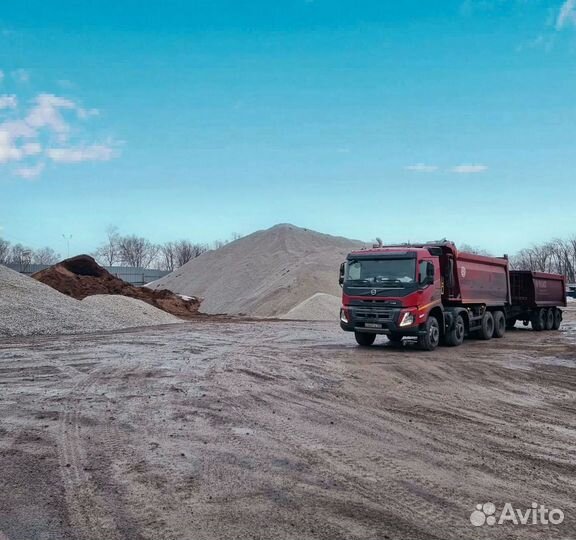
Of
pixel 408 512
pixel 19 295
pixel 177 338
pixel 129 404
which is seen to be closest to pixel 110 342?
pixel 177 338

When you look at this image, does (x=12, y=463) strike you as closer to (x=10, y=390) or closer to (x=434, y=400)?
(x=10, y=390)

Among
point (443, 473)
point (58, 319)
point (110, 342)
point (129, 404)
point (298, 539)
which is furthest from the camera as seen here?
point (58, 319)

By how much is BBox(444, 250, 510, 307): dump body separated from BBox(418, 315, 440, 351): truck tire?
133cm

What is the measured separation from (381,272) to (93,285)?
2564 cm

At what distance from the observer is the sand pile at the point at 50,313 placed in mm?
21656

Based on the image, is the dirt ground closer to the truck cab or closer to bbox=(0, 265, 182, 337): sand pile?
the truck cab

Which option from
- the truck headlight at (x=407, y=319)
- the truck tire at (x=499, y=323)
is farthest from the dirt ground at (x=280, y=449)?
the truck tire at (x=499, y=323)

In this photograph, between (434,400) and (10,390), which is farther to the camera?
(10,390)

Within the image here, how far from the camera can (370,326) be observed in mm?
15984

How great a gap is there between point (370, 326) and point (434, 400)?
671cm

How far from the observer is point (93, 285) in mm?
36469

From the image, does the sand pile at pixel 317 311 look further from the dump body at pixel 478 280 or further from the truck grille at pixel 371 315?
the truck grille at pixel 371 315

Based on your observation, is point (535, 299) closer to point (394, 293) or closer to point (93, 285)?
point (394, 293)

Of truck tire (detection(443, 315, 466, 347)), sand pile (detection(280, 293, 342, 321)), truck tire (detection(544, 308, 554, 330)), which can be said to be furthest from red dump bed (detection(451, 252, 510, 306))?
sand pile (detection(280, 293, 342, 321))
